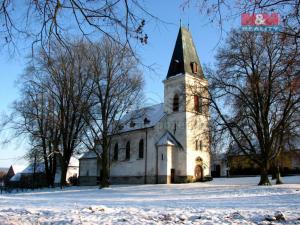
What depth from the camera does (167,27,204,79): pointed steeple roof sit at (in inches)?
1971

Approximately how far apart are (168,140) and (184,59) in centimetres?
1064

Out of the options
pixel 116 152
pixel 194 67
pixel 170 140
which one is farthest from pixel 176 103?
pixel 116 152

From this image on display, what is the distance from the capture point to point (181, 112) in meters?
48.7

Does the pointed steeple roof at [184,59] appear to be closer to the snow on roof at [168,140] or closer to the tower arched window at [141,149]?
the snow on roof at [168,140]

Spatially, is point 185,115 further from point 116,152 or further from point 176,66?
point 116,152

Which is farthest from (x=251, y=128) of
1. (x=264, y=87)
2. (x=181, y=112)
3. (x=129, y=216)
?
(x=129, y=216)

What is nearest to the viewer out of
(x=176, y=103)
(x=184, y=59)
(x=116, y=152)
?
(x=184, y=59)

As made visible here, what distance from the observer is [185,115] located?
4809 centimetres

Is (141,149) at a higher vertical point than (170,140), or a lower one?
lower

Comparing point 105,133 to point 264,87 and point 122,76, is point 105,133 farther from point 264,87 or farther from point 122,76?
point 264,87

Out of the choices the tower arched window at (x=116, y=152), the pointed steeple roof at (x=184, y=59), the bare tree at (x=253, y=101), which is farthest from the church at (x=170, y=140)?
the bare tree at (x=253, y=101)

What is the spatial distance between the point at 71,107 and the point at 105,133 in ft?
21.7

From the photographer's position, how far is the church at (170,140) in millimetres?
46562

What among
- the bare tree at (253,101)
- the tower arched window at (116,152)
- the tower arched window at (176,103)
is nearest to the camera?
the bare tree at (253,101)
